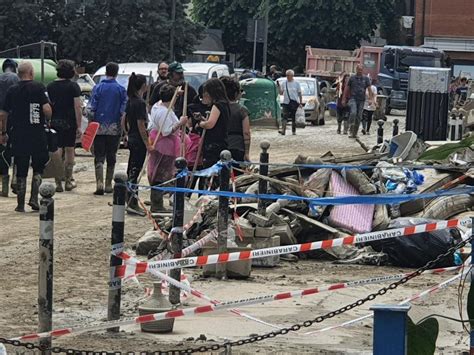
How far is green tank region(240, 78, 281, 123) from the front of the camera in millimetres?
36406

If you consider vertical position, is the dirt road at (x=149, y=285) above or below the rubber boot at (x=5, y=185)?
above

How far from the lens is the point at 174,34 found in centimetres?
5503

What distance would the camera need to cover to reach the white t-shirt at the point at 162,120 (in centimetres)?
1494

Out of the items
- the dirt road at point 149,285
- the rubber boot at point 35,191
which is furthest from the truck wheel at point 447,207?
the rubber boot at point 35,191

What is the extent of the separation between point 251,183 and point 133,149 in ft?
6.51

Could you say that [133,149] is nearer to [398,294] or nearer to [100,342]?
[398,294]

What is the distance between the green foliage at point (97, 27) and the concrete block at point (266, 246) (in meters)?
42.4

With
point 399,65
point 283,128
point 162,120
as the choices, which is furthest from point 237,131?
point 399,65

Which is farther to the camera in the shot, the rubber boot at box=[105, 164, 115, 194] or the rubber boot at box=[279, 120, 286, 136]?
the rubber boot at box=[279, 120, 286, 136]

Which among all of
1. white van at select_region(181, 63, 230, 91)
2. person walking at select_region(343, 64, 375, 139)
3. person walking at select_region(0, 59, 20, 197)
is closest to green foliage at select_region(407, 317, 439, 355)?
person walking at select_region(0, 59, 20, 197)

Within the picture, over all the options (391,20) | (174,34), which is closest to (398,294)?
(174,34)

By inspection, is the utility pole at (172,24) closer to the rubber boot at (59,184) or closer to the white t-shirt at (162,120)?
the rubber boot at (59,184)

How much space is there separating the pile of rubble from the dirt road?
26 centimetres

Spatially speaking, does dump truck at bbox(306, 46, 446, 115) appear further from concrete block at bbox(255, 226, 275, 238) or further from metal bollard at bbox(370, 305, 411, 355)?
metal bollard at bbox(370, 305, 411, 355)
